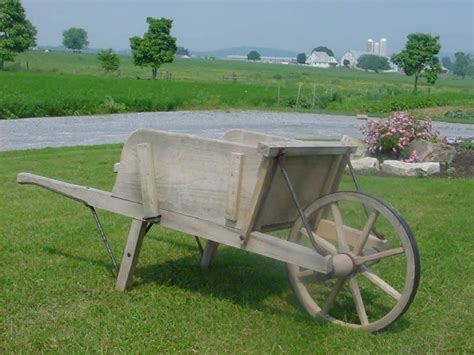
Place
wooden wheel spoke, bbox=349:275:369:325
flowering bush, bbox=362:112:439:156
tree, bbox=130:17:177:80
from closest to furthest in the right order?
wooden wheel spoke, bbox=349:275:369:325 → flowering bush, bbox=362:112:439:156 → tree, bbox=130:17:177:80

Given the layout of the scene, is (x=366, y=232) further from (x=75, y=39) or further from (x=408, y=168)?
(x=75, y=39)

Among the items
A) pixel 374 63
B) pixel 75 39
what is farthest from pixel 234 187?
pixel 75 39

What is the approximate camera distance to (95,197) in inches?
191

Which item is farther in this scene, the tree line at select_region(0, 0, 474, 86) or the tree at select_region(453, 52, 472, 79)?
the tree at select_region(453, 52, 472, 79)

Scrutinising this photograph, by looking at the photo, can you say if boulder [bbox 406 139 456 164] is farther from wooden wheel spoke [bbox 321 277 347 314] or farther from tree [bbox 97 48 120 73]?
tree [bbox 97 48 120 73]

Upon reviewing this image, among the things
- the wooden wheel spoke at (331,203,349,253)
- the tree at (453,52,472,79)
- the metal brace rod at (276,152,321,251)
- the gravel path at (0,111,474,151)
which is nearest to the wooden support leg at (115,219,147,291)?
the metal brace rod at (276,152,321,251)

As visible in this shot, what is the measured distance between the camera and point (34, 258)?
18.0 feet

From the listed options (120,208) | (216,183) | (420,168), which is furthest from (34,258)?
(420,168)

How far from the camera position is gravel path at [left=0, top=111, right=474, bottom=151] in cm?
1750

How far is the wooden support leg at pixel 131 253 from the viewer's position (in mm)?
4637

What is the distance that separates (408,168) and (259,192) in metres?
7.26

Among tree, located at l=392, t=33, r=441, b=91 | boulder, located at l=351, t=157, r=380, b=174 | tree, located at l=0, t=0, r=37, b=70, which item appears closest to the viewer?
boulder, located at l=351, t=157, r=380, b=174

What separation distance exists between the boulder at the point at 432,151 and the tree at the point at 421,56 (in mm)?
46095

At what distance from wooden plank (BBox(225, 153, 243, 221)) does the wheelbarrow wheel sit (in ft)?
1.24
